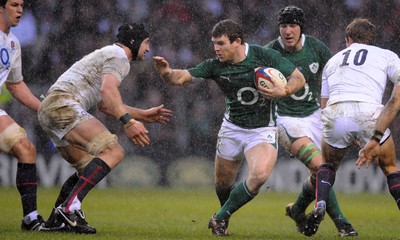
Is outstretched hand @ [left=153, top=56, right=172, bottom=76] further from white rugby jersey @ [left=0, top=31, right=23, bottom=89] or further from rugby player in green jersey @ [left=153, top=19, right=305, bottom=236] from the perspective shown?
white rugby jersey @ [left=0, top=31, right=23, bottom=89]

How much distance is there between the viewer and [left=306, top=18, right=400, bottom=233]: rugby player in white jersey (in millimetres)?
8570

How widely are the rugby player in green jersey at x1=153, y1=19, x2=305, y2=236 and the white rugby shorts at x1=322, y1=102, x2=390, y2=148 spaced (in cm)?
57

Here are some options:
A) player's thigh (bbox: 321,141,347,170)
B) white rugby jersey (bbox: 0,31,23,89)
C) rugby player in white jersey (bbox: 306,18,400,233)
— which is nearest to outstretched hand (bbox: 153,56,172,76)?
white rugby jersey (bbox: 0,31,23,89)

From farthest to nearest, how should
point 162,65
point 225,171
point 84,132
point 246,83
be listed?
point 225,171 < point 246,83 < point 162,65 < point 84,132

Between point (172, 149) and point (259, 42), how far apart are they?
2989mm

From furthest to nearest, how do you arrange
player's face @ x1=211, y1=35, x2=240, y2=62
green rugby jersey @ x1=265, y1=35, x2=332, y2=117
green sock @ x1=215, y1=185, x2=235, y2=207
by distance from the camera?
green rugby jersey @ x1=265, y1=35, x2=332, y2=117, green sock @ x1=215, y1=185, x2=235, y2=207, player's face @ x1=211, y1=35, x2=240, y2=62

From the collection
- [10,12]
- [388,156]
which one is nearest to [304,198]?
[388,156]

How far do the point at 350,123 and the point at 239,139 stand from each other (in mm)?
1293

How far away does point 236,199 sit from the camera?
912cm

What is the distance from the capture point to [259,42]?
18516 mm

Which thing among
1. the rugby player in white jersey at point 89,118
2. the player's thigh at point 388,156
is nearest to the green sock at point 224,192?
the rugby player in white jersey at point 89,118

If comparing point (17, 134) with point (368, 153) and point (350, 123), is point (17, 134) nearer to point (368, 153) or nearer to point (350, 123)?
point (350, 123)

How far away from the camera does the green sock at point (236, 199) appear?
9078 millimetres

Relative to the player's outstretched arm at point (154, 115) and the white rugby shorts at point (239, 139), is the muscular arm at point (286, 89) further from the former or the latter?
the player's outstretched arm at point (154, 115)
